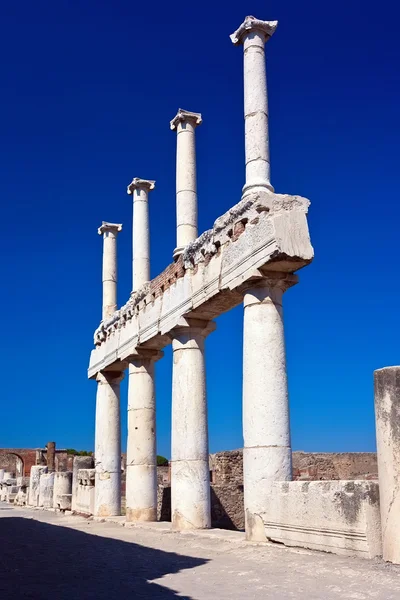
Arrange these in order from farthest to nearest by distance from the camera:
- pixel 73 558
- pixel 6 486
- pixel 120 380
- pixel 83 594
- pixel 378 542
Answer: pixel 6 486 → pixel 120 380 → pixel 73 558 → pixel 378 542 → pixel 83 594

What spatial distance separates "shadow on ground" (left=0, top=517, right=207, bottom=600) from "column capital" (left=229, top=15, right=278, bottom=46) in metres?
8.27

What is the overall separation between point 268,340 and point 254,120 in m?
3.68

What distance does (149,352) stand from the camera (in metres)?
16.2

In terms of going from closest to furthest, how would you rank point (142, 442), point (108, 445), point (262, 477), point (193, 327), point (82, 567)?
1. point (82, 567)
2. point (262, 477)
3. point (193, 327)
4. point (142, 442)
5. point (108, 445)

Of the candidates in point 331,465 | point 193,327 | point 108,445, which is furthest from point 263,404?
point 331,465

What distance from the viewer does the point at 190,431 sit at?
42.1 feet

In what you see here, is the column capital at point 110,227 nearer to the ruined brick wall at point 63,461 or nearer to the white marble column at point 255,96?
the white marble column at point 255,96

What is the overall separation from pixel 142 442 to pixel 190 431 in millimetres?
3407

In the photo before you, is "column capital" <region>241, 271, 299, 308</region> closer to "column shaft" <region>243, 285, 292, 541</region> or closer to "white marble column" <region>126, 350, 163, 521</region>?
"column shaft" <region>243, 285, 292, 541</region>

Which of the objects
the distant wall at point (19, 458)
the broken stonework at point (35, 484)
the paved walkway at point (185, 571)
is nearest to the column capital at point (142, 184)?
the paved walkway at point (185, 571)

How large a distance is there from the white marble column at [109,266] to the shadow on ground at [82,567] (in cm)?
815

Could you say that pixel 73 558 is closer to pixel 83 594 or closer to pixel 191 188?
pixel 83 594

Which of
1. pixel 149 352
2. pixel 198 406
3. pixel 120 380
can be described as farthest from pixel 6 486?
pixel 198 406

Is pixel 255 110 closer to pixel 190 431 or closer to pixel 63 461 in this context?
pixel 190 431
